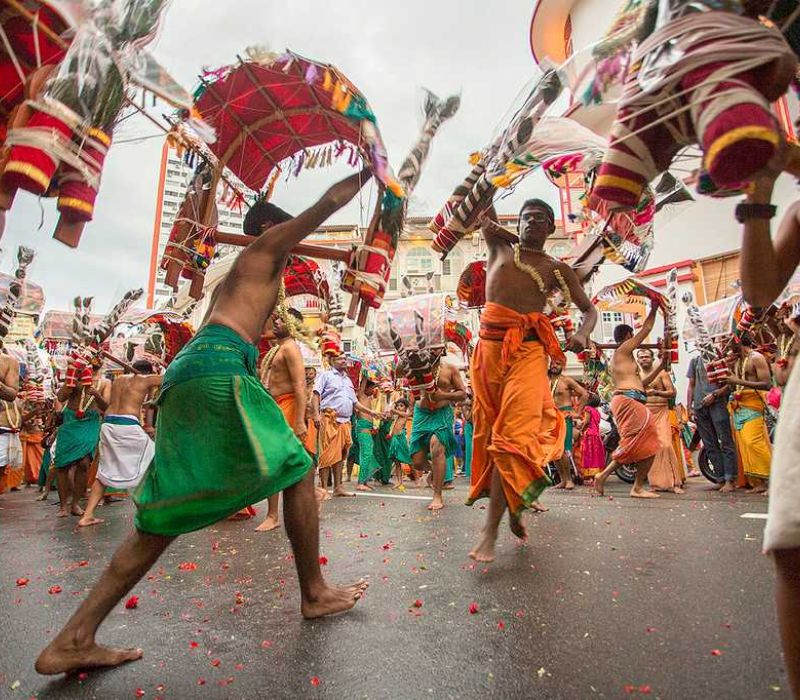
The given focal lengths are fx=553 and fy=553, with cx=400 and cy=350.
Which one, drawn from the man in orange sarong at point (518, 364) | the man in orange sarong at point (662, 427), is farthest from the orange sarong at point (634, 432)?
the man in orange sarong at point (518, 364)

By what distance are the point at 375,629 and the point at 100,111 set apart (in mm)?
2118

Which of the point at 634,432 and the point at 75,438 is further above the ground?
the point at 634,432

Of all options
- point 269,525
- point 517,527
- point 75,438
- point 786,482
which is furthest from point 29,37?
point 75,438

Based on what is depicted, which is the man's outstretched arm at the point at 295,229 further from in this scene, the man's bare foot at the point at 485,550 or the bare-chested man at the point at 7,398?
the bare-chested man at the point at 7,398

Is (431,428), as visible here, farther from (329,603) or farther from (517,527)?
(329,603)

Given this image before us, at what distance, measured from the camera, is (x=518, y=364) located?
3613 millimetres

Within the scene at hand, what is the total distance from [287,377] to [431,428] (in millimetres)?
2104

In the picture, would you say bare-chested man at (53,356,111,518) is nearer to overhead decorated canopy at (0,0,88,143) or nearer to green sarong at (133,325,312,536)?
green sarong at (133,325,312,536)

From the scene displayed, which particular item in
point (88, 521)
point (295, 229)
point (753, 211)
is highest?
point (295, 229)

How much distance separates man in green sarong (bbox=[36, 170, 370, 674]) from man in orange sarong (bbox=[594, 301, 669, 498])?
5310mm

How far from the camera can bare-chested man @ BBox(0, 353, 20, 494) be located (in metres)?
6.82

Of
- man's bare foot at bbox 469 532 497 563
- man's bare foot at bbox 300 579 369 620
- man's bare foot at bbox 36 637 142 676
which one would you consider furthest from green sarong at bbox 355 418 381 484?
man's bare foot at bbox 36 637 142 676

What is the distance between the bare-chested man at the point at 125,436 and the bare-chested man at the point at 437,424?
3.08 m

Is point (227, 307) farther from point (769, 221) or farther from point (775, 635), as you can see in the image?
point (775, 635)
